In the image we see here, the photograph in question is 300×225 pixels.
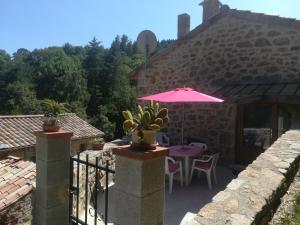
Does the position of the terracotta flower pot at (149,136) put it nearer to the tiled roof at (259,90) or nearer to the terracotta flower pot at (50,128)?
the terracotta flower pot at (50,128)

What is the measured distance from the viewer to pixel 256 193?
266cm

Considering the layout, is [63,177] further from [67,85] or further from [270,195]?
[67,85]

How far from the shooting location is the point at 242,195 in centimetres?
261

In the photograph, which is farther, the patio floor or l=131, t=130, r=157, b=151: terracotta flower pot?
the patio floor

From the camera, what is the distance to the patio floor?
499cm

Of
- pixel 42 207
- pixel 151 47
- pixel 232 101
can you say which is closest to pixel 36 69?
pixel 151 47

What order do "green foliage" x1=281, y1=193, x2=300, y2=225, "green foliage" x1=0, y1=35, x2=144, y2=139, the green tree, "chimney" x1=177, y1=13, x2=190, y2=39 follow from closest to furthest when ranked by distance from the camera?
"green foliage" x1=281, y1=193, x2=300, y2=225 < "chimney" x1=177, y1=13, x2=190, y2=39 < the green tree < "green foliage" x1=0, y1=35, x2=144, y2=139

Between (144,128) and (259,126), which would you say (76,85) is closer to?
(259,126)

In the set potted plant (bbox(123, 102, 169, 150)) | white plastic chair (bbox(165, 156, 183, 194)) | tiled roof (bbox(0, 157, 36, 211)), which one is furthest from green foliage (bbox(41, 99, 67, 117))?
Result: white plastic chair (bbox(165, 156, 183, 194))

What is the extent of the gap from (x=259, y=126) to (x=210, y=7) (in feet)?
16.3

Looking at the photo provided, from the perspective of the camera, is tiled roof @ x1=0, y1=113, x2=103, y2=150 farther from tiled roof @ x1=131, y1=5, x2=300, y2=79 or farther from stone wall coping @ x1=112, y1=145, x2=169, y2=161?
stone wall coping @ x1=112, y1=145, x2=169, y2=161

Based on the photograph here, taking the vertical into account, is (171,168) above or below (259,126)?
below

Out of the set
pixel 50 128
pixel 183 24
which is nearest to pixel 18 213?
pixel 50 128

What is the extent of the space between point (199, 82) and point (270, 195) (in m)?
7.16
